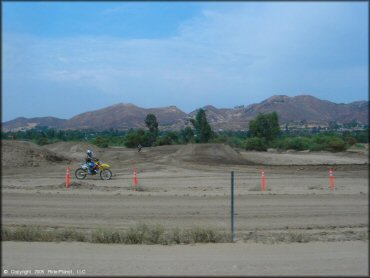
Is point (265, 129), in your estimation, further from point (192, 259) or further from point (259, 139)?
point (192, 259)

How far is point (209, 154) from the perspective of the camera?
47656mm

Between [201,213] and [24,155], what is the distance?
29.2 metres

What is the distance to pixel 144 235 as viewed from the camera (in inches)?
458

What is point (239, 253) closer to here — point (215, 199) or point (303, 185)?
point (215, 199)

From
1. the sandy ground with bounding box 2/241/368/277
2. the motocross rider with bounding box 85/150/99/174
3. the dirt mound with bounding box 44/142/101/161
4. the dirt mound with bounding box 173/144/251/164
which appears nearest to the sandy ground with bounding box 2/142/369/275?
the sandy ground with bounding box 2/241/368/277

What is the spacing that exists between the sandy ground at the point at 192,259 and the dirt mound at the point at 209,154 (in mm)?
32696

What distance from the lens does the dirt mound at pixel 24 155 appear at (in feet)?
132

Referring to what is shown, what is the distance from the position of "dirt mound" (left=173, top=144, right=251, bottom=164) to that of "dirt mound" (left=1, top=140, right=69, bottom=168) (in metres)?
12.2

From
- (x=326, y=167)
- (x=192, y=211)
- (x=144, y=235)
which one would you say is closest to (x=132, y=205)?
(x=192, y=211)

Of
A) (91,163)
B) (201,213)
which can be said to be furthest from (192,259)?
(91,163)

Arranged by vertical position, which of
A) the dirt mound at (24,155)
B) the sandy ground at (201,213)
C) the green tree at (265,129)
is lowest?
the sandy ground at (201,213)

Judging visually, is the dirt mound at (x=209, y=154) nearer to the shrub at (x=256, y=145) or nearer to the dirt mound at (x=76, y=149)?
the dirt mound at (x=76, y=149)

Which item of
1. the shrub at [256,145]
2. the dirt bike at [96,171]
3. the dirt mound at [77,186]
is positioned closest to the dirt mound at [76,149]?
the dirt bike at [96,171]

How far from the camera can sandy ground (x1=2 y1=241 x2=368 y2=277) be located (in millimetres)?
8406
